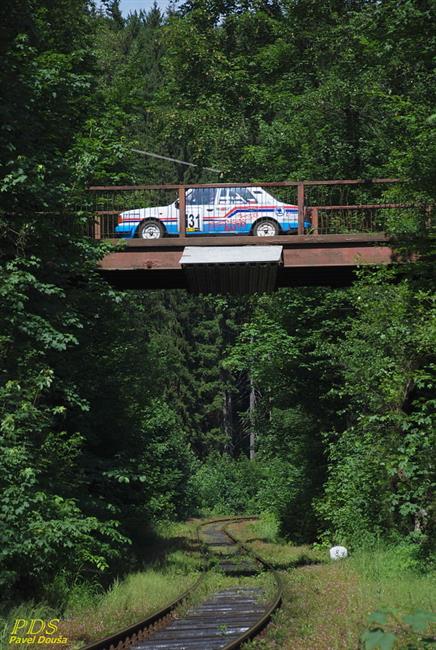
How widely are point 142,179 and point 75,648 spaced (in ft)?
88.9

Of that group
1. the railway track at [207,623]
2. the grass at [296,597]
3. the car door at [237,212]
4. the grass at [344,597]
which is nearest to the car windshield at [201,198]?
the car door at [237,212]

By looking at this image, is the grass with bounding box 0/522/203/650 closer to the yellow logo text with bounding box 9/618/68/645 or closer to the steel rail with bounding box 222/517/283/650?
the yellow logo text with bounding box 9/618/68/645

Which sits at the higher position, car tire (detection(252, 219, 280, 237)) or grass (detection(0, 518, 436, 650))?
car tire (detection(252, 219, 280, 237))

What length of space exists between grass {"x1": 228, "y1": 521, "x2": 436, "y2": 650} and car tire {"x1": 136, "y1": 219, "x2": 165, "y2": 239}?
28.4ft

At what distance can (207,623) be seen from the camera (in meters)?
11.4

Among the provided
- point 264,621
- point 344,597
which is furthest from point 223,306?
point 264,621

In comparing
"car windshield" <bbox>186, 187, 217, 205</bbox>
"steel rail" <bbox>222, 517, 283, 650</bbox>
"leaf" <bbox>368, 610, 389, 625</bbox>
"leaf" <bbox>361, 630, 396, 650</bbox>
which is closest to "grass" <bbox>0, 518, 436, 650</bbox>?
"steel rail" <bbox>222, 517, 283, 650</bbox>

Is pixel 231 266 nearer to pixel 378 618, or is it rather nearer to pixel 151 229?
pixel 151 229

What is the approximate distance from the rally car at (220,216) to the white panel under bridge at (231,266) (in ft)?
7.33

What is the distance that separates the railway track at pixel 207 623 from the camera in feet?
32.2

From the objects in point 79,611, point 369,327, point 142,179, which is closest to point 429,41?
point 369,327

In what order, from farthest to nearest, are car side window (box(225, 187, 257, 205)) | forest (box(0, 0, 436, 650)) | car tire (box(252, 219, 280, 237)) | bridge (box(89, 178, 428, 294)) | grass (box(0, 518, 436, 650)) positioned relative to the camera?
car side window (box(225, 187, 257, 205)), car tire (box(252, 219, 280, 237)), bridge (box(89, 178, 428, 294)), forest (box(0, 0, 436, 650)), grass (box(0, 518, 436, 650))

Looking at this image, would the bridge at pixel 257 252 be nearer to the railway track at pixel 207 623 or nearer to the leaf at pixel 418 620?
the railway track at pixel 207 623

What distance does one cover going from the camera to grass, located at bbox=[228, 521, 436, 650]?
9633 mm
